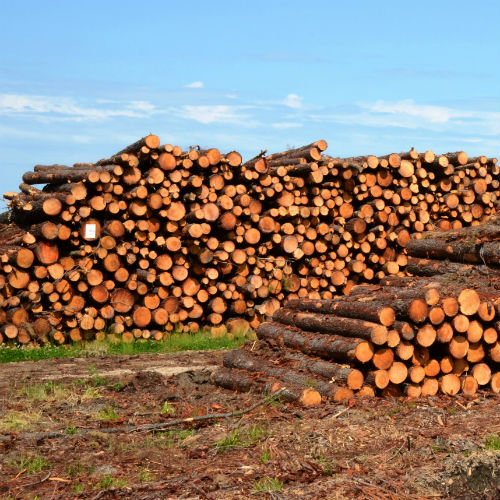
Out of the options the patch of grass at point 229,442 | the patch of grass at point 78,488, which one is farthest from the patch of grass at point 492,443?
the patch of grass at point 78,488

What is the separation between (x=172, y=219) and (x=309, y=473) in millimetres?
8824

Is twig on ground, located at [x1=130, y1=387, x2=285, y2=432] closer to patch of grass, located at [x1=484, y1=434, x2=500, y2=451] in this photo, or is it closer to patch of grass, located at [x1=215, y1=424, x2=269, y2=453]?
patch of grass, located at [x1=215, y1=424, x2=269, y2=453]

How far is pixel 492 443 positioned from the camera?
6770mm

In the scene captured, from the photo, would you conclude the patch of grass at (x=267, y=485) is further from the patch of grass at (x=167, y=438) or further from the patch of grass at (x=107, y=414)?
the patch of grass at (x=107, y=414)

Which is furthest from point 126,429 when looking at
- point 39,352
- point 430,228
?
point 430,228

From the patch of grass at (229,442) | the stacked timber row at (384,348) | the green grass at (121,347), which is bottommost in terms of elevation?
the green grass at (121,347)

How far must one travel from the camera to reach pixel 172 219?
47.0ft

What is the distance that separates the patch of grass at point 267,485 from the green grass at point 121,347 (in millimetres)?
7512

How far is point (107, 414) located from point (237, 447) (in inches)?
78.7

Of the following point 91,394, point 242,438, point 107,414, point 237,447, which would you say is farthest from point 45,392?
point 237,447


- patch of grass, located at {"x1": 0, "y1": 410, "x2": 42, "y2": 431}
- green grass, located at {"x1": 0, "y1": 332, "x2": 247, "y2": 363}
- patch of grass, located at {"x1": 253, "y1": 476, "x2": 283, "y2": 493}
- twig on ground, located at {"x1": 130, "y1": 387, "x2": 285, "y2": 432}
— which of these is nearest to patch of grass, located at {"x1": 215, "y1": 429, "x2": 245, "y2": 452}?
twig on ground, located at {"x1": 130, "y1": 387, "x2": 285, "y2": 432}

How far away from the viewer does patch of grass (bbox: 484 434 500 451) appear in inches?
263

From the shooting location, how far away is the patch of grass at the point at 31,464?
250 inches

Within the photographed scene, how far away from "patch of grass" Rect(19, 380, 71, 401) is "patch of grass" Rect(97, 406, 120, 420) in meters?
0.91
